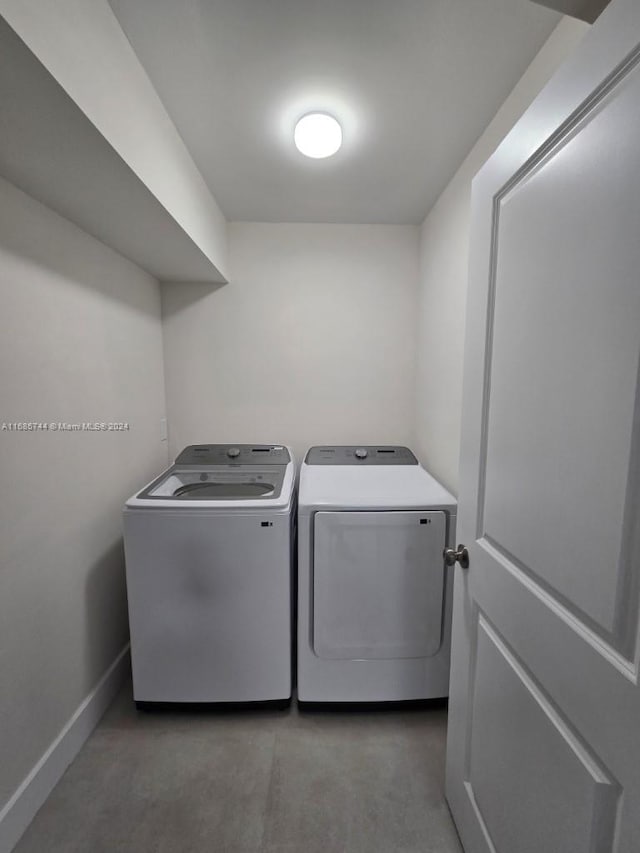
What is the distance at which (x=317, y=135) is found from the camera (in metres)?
1.41

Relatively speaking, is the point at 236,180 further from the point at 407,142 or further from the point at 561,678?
the point at 561,678

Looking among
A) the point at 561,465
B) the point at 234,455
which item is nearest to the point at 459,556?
the point at 561,465

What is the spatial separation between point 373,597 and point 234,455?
1.12 metres

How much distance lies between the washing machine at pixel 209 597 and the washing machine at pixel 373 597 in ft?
0.36

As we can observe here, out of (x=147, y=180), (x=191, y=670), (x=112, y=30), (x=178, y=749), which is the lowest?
(x=178, y=749)

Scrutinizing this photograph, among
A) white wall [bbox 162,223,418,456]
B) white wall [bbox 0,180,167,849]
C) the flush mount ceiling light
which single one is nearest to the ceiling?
the flush mount ceiling light

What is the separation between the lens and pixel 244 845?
1.12m

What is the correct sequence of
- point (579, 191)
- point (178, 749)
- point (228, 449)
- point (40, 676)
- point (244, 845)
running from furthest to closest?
1. point (228, 449)
2. point (178, 749)
3. point (40, 676)
4. point (244, 845)
5. point (579, 191)

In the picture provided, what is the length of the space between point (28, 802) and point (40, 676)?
0.37m

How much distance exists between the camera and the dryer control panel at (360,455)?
2.18 meters

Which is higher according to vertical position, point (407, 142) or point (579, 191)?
point (407, 142)

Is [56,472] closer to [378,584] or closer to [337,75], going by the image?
[378,584]

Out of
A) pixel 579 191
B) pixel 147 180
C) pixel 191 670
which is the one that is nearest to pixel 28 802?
Result: pixel 191 670

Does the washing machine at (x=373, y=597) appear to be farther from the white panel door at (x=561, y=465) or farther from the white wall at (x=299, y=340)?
the white wall at (x=299, y=340)
